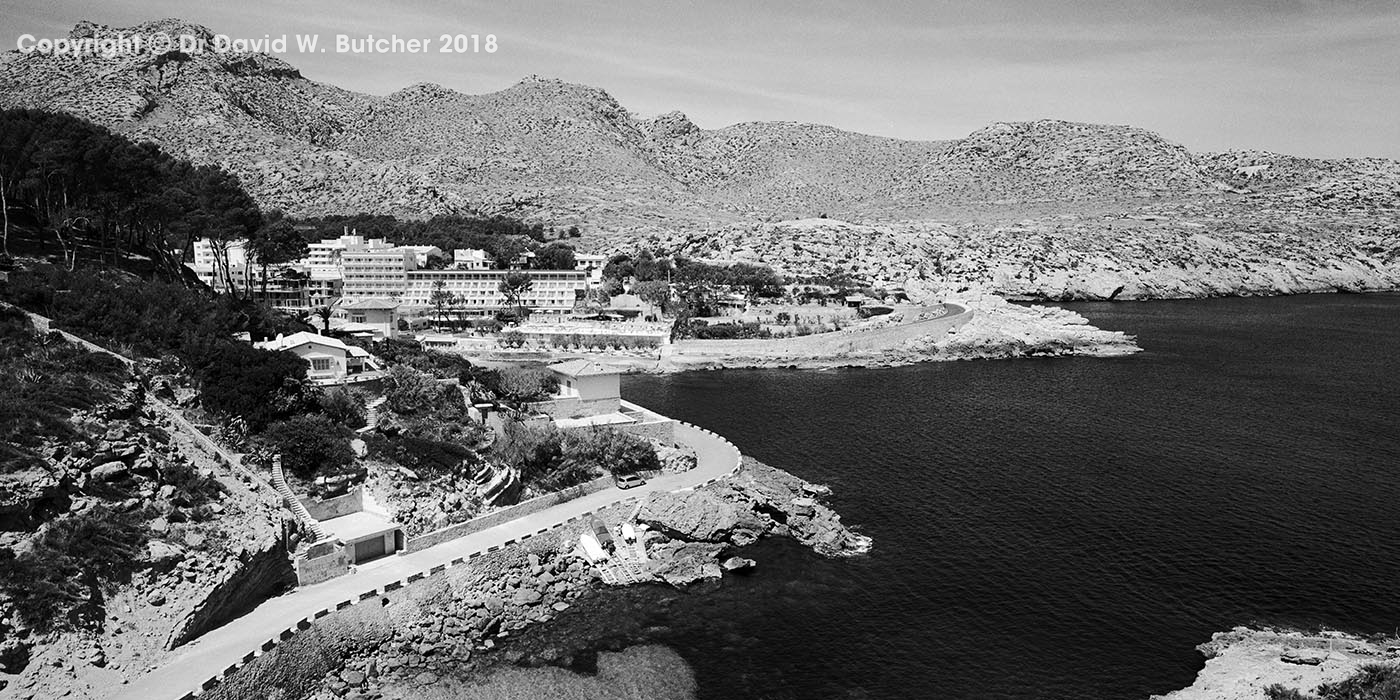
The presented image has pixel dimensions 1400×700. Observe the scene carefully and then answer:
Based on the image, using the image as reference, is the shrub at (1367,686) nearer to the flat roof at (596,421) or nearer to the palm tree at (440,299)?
the flat roof at (596,421)

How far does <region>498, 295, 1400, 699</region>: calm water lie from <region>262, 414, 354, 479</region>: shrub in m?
10.1

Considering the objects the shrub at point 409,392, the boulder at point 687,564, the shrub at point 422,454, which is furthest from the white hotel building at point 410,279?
the boulder at point 687,564

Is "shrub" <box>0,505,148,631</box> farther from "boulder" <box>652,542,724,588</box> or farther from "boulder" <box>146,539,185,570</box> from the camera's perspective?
"boulder" <box>652,542,724,588</box>

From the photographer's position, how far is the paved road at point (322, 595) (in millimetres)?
19156

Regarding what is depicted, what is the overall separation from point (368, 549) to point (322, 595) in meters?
2.71

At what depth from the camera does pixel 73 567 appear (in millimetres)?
19891

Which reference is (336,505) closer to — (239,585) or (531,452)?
(239,585)

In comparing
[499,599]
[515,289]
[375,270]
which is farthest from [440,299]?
[499,599]

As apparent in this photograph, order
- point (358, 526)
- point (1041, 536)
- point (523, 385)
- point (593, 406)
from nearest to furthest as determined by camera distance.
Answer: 1. point (358, 526)
2. point (1041, 536)
3. point (593, 406)
4. point (523, 385)

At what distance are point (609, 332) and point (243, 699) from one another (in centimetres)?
5791

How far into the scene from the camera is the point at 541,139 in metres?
172

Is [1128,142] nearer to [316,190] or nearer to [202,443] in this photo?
[316,190]

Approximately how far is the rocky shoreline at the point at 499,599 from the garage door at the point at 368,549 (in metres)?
2.49

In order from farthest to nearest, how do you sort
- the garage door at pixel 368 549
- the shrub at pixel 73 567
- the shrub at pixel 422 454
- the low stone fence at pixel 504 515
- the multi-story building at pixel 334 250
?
the multi-story building at pixel 334 250 < the shrub at pixel 422 454 < the low stone fence at pixel 504 515 < the garage door at pixel 368 549 < the shrub at pixel 73 567
